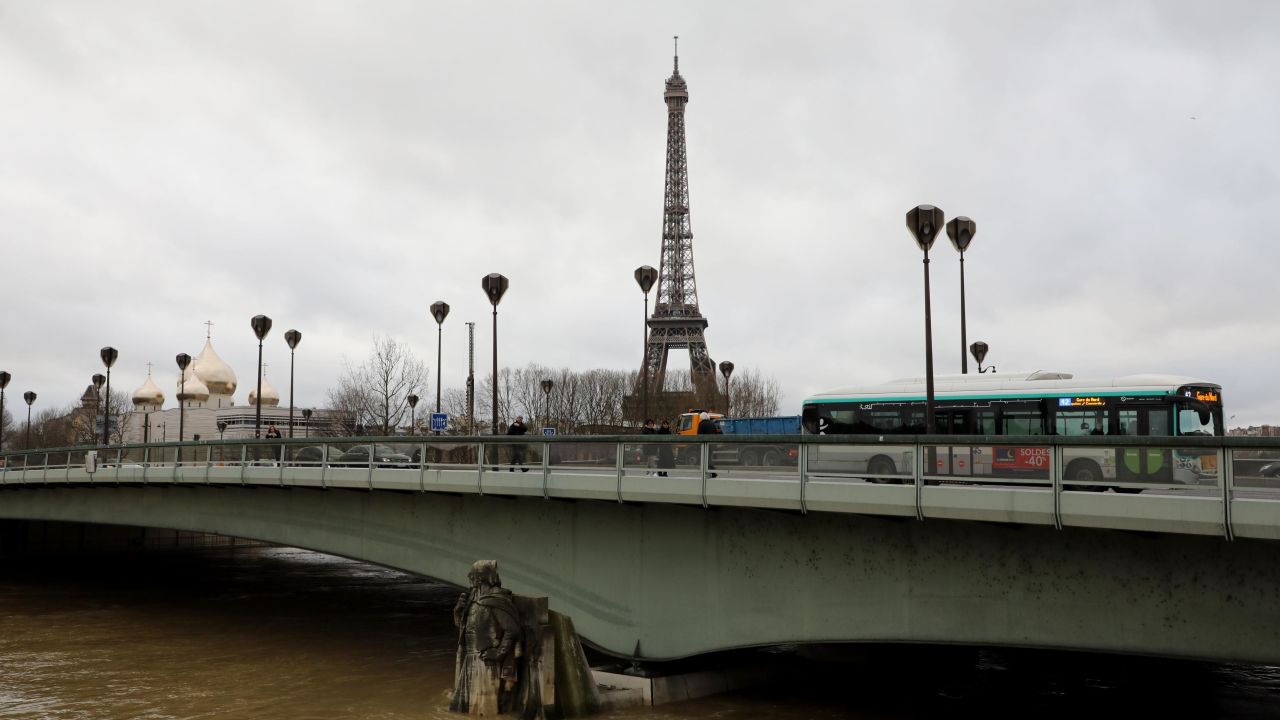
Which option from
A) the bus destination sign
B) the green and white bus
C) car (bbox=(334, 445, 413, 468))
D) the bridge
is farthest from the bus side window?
car (bbox=(334, 445, 413, 468))

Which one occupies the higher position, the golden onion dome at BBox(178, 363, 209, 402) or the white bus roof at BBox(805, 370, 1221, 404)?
the golden onion dome at BBox(178, 363, 209, 402)

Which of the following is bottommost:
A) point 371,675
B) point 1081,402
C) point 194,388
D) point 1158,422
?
point 371,675

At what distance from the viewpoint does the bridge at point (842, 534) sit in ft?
42.9

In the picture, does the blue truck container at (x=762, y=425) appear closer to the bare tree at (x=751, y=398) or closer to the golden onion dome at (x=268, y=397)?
the bare tree at (x=751, y=398)

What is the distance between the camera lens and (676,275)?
102m

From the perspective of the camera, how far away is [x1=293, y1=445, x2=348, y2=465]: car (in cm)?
2525

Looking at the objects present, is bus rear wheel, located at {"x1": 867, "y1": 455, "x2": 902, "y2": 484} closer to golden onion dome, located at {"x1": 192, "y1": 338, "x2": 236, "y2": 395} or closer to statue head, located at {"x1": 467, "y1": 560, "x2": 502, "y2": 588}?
statue head, located at {"x1": 467, "y1": 560, "x2": 502, "y2": 588}

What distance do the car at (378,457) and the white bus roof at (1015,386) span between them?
10952 mm

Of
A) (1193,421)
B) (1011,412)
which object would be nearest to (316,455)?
(1011,412)

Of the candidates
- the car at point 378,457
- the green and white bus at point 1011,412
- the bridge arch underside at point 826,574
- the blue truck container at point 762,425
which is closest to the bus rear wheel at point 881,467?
the green and white bus at point 1011,412

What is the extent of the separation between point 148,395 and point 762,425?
106 m

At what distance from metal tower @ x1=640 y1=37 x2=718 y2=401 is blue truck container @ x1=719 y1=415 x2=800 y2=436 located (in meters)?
41.6

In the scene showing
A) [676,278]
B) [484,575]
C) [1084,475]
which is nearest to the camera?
[1084,475]

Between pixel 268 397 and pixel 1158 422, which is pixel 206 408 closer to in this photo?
pixel 268 397
